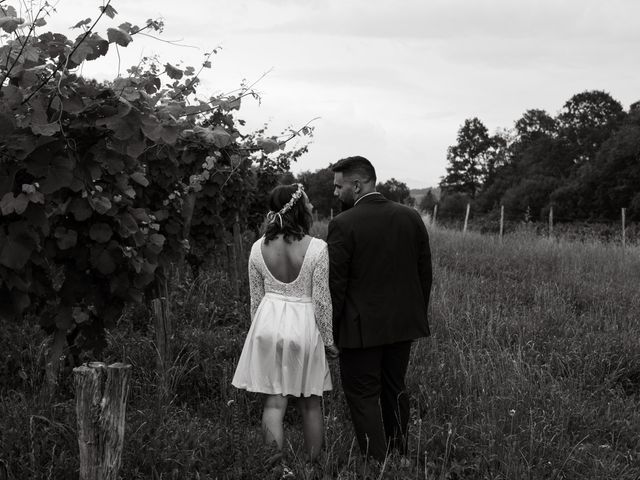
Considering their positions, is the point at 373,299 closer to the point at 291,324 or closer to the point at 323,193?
the point at 291,324

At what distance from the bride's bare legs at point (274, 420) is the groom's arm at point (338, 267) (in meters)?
0.67

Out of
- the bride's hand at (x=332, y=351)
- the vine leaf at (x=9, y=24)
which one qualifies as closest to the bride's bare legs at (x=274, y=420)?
the bride's hand at (x=332, y=351)

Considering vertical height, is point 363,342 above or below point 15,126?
below

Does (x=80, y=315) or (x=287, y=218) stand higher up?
(x=287, y=218)

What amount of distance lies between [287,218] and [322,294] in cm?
55

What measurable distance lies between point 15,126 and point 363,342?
8.01ft

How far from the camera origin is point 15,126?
114 inches

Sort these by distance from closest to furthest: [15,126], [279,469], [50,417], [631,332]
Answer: [15,126]
[279,469]
[50,417]
[631,332]

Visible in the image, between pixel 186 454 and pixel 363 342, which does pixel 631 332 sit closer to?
pixel 363 342

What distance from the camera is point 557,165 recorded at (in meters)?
58.7

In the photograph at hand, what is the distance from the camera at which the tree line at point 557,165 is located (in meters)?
44.5

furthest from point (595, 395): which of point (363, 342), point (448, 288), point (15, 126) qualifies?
point (15, 126)

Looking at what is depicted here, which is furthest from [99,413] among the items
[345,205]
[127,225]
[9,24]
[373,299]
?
[345,205]

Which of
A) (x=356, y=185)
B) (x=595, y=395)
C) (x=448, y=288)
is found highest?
(x=356, y=185)
